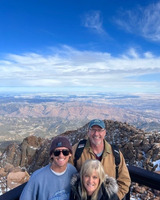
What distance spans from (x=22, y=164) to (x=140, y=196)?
17.2 m

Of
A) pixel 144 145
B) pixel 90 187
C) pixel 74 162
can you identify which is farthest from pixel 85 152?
pixel 144 145

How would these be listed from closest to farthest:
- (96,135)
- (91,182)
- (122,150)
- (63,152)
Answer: (91,182)
(63,152)
(96,135)
(122,150)

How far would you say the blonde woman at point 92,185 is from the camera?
125 inches

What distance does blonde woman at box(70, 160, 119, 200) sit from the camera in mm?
3182

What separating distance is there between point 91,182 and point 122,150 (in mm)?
9970

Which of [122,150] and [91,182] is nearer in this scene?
[91,182]

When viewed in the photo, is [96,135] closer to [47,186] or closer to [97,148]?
[97,148]

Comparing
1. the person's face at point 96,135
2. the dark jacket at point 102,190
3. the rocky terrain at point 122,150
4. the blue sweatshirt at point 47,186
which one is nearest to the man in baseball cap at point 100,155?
the person's face at point 96,135

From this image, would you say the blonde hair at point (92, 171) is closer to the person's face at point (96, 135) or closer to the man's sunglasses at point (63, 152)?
the man's sunglasses at point (63, 152)

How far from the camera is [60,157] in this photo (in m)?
3.27

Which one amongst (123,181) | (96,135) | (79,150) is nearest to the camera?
(123,181)

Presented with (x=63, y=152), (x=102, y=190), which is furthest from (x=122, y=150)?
(x=63, y=152)

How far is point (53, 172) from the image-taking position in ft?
10.5

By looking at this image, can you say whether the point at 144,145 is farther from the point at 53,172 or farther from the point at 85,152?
the point at 53,172
